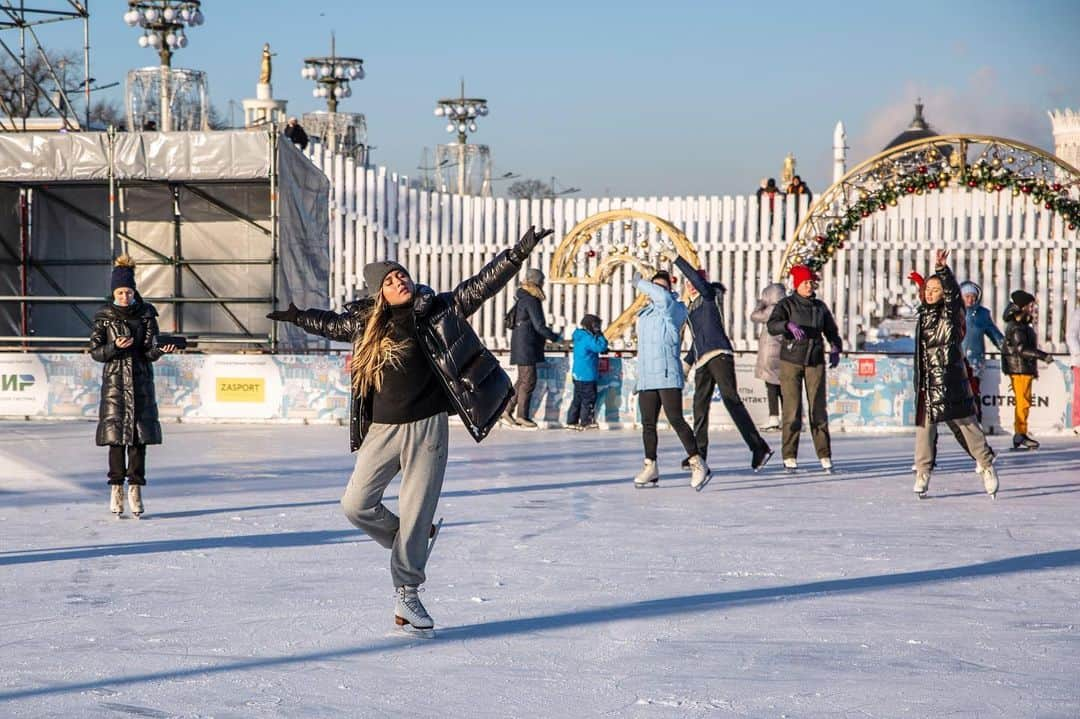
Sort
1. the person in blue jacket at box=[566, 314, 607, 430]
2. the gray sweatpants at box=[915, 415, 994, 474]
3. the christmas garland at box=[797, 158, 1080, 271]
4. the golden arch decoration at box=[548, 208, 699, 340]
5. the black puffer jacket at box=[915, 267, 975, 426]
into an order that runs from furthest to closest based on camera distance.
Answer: the golden arch decoration at box=[548, 208, 699, 340]
the christmas garland at box=[797, 158, 1080, 271]
the person in blue jacket at box=[566, 314, 607, 430]
the gray sweatpants at box=[915, 415, 994, 474]
the black puffer jacket at box=[915, 267, 975, 426]

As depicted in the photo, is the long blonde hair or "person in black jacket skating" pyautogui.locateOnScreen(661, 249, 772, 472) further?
"person in black jacket skating" pyautogui.locateOnScreen(661, 249, 772, 472)

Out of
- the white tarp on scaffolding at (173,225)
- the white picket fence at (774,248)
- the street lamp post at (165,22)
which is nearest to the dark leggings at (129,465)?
the white tarp on scaffolding at (173,225)

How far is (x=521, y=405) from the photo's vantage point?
51.4 ft

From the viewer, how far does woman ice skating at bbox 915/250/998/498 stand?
9.56m

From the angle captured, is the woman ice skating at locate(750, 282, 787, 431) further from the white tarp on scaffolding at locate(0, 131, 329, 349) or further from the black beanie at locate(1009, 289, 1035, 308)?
the white tarp on scaffolding at locate(0, 131, 329, 349)

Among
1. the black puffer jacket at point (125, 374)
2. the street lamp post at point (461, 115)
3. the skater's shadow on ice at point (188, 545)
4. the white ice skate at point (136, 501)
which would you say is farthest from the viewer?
the street lamp post at point (461, 115)

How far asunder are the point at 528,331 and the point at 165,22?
14.5 meters

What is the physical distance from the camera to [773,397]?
1503cm

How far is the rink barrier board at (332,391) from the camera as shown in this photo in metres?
15.4

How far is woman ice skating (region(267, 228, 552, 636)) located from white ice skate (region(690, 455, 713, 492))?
4.64 meters

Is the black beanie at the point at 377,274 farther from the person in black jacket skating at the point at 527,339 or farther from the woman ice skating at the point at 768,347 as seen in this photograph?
the person in black jacket skating at the point at 527,339

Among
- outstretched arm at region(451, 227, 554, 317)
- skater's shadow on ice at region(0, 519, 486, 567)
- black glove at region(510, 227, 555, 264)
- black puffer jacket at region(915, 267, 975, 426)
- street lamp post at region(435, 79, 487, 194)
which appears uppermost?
street lamp post at region(435, 79, 487, 194)

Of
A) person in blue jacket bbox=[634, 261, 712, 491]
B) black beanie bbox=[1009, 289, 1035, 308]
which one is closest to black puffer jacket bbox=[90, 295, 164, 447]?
person in blue jacket bbox=[634, 261, 712, 491]

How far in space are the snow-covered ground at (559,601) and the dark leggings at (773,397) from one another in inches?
142
